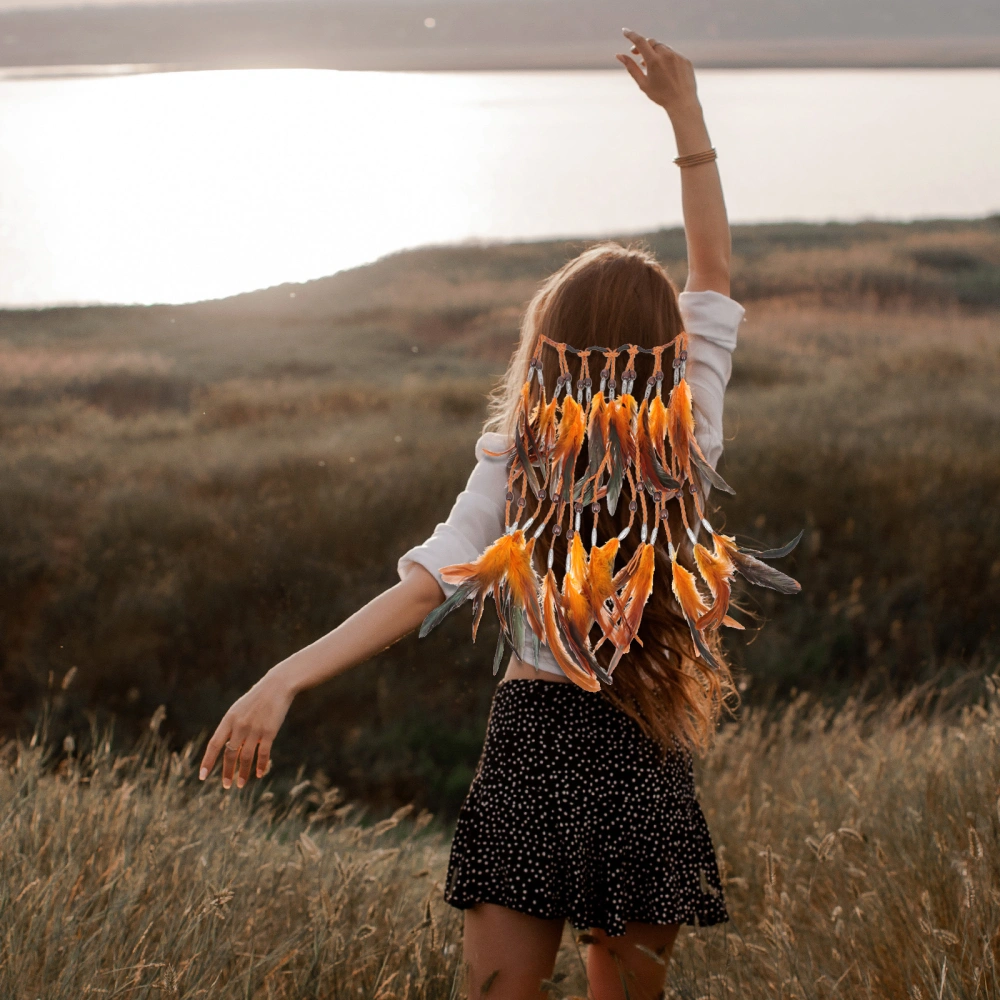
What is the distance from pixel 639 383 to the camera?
2098 mm

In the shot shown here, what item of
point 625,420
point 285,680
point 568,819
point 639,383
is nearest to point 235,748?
point 285,680

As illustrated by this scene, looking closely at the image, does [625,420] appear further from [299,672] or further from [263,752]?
[263,752]

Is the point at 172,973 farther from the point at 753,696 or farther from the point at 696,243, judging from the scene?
the point at 753,696

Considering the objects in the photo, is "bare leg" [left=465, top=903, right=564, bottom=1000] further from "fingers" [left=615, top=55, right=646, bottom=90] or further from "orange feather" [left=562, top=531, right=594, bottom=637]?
"fingers" [left=615, top=55, right=646, bottom=90]

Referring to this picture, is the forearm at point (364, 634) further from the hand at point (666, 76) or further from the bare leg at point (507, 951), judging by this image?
the hand at point (666, 76)

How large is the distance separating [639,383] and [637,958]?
114cm

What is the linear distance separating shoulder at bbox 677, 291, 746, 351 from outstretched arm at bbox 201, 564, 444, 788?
32.3 inches

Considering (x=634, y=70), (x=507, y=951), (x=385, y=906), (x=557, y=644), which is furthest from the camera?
(x=385, y=906)

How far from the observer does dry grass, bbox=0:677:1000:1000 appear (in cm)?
242

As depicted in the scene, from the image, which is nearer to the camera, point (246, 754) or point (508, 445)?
point (246, 754)

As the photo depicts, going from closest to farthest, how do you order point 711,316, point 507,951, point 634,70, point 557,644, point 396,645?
point 557,644 < point 507,951 < point 711,316 < point 634,70 < point 396,645

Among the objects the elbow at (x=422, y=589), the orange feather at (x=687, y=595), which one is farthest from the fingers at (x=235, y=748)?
the orange feather at (x=687, y=595)

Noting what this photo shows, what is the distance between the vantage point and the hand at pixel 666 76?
2273mm

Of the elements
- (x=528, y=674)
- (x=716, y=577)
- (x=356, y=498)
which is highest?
(x=716, y=577)
